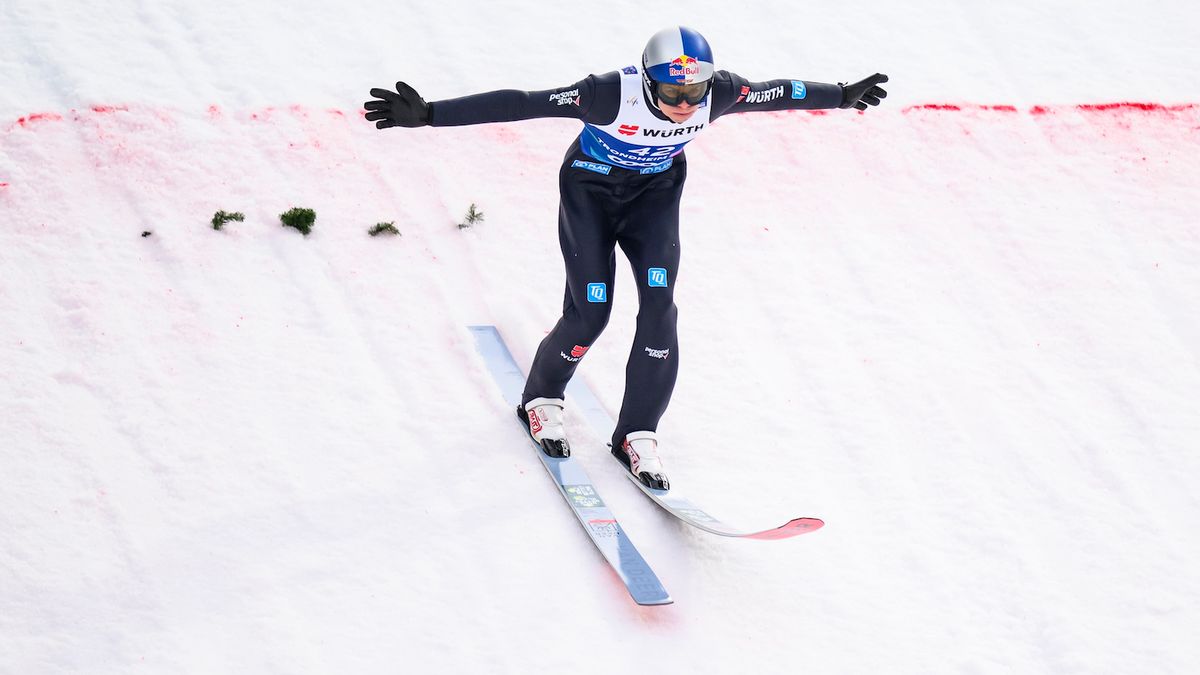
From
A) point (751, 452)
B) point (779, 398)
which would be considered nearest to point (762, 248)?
point (779, 398)

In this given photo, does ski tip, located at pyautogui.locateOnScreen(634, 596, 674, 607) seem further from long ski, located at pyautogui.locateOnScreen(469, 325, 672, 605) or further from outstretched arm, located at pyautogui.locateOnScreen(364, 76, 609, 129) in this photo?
outstretched arm, located at pyautogui.locateOnScreen(364, 76, 609, 129)

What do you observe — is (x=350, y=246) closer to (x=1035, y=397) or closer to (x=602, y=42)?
(x=602, y=42)

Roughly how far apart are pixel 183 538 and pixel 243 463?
52 centimetres

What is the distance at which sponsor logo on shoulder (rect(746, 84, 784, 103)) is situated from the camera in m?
5.45

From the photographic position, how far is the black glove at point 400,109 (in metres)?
4.71

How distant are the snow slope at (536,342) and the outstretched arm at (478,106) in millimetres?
1629

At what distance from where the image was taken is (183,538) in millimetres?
4797

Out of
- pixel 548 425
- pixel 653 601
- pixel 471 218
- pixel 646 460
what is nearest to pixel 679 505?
pixel 646 460

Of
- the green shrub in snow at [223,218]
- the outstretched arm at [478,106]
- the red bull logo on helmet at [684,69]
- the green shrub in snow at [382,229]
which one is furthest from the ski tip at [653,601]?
the green shrub in snow at [223,218]

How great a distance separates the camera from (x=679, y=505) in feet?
17.8

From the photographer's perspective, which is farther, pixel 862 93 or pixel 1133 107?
pixel 1133 107

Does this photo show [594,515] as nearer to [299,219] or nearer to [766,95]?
[766,95]

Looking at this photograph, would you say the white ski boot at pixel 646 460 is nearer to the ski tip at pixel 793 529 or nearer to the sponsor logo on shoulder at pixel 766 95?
the ski tip at pixel 793 529

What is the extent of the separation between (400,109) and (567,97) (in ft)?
2.45
